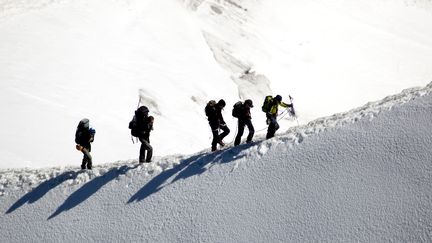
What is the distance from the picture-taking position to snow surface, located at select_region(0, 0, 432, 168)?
2617 cm

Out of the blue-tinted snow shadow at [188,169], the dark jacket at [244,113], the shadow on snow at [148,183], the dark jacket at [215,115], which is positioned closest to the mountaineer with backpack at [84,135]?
the shadow on snow at [148,183]

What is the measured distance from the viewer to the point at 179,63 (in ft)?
127

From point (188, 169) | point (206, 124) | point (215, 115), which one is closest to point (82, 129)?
point (188, 169)

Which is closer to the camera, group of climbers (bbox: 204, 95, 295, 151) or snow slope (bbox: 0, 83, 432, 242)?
snow slope (bbox: 0, 83, 432, 242)

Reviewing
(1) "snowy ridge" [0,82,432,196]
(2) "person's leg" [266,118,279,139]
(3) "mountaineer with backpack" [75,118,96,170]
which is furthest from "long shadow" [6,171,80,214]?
(2) "person's leg" [266,118,279,139]

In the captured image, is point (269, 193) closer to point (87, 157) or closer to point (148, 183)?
point (148, 183)

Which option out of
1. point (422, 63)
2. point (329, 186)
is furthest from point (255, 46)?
point (329, 186)

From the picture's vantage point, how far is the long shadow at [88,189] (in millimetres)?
13711

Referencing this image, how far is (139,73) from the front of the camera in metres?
35.1

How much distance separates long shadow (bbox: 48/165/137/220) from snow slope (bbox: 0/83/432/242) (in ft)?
0.12

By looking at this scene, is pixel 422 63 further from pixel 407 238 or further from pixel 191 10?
pixel 407 238

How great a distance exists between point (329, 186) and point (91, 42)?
96.8 ft

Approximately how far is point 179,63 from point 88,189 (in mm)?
25572

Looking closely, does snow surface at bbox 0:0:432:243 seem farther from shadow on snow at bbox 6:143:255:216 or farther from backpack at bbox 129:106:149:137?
backpack at bbox 129:106:149:137
